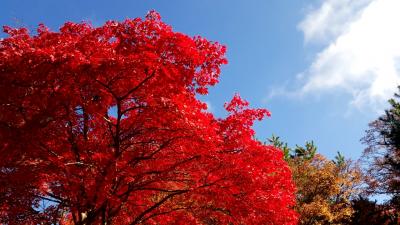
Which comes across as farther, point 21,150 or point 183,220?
point 183,220

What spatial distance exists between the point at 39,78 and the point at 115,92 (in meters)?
2.28

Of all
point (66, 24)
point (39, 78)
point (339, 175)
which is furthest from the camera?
point (339, 175)

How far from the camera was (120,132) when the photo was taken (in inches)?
554

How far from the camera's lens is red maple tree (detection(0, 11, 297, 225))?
38.3 ft

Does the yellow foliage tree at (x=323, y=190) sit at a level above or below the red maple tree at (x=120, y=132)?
above

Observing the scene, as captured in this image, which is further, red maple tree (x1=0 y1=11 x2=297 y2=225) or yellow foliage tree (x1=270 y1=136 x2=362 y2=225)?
yellow foliage tree (x1=270 y1=136 x2=362 y2=225)

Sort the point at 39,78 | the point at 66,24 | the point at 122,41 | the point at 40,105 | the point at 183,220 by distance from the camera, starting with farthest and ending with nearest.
Result: the point at 183,220 → the point at 66,24 → the point at 122,41 → the point at 40,105 → the point at 39,78

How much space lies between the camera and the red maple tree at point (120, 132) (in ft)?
38.3

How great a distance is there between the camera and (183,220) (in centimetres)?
1579

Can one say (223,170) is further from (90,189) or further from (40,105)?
(40,105)

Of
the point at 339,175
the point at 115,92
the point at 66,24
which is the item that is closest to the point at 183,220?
the point at 115,92

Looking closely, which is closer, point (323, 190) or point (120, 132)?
point (120, 132)

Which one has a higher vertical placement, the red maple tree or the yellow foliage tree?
the yellow foliage tree

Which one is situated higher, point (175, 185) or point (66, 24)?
point (66, 24)
